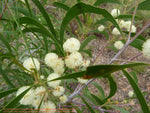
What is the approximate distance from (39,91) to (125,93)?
9.07 feet

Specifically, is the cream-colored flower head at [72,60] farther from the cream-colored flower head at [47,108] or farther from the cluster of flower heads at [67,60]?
the cream-colored flower head at [47,108]

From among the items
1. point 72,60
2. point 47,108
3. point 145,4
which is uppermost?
point 145,4

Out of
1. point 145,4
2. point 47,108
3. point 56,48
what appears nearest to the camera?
point 47,108

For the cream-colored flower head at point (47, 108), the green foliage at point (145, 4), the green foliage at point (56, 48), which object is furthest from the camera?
the green foliage at point (145, 4)

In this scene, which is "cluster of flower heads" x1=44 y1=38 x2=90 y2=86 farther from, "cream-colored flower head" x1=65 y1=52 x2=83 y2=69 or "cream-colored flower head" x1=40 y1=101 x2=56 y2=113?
"cream-colored flower head" x1=40 y1=101 x2=56 y2=113

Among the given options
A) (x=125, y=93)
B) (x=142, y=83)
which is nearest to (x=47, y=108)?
(x=125, y=93)

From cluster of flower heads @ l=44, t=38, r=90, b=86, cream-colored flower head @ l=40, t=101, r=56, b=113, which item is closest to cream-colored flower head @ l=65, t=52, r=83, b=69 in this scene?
cluster of flower heads @ l=44, t=38, r=90, b=86

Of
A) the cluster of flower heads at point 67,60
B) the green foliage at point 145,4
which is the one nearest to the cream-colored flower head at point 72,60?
the cluster of flower heads at point 67,60

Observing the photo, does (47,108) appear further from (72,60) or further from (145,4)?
(145,4)

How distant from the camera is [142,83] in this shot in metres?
2.87

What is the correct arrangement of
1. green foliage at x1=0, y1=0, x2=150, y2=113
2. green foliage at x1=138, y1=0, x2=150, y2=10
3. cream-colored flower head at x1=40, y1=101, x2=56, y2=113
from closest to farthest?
green foliage at x1=0, y1=0, x2=150, y2=113 → cream-colored flower head at x1=40, y1=101, x2=56, y2=113 → green foliage at x1=138, y1=0, x2=150, y2=10

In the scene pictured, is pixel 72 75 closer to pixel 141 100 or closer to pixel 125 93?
pixel 141 100

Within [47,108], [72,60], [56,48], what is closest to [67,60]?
[72,60]

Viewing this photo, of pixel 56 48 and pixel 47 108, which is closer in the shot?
pixel 47 108
